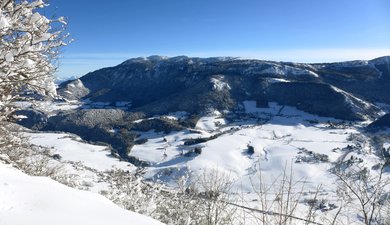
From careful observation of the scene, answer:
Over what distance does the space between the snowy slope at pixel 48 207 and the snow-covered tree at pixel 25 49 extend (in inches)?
126

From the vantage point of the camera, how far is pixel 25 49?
384 inches

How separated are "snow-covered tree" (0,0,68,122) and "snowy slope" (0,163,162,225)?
10.5ft

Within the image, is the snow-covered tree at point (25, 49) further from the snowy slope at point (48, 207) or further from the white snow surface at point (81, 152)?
the white snow surface at point (81, 152)

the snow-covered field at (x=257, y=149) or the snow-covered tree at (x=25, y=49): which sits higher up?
the snow-covered tree at (x=25, y=49)

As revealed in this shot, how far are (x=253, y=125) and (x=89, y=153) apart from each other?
8273 centimetres

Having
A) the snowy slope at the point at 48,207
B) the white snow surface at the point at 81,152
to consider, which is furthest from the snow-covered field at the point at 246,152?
the snowy slope at the point at 48,207

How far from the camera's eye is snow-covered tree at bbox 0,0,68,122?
948 cm

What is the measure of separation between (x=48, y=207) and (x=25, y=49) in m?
5.19

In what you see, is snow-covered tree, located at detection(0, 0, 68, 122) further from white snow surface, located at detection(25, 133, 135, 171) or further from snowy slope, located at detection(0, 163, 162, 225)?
white snow surface, located at detection(25, 133, 135, 171)

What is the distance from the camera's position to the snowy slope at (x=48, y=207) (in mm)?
5573

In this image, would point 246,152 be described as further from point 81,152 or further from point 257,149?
point 81,152

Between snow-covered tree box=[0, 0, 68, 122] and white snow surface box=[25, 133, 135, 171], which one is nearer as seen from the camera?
snow-covered tree box=[0, 0, 68, 122]

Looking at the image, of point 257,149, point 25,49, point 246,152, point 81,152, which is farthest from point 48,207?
point 257,149

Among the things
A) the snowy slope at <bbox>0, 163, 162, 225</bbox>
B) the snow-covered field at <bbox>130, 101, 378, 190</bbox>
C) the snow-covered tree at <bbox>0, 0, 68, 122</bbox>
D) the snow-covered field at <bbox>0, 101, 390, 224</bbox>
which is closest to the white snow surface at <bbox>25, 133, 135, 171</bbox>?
the snow-covered field at <bbox>0, 101, 390, 224</bbox>
